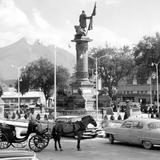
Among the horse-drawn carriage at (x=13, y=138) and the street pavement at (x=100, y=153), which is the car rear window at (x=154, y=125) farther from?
the horse-drawn carriage at (x=13, y=138)

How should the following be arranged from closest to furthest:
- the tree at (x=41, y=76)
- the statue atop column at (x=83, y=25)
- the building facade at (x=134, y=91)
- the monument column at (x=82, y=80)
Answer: the monument column at (x=82, y=80) < the statue atop column at (x=83, y=25) < the tree at (x=41, y=76) < the building facade at (x=134, y=91)

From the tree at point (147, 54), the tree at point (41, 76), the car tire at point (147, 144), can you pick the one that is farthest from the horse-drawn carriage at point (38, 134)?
the tree at point (41, 76)

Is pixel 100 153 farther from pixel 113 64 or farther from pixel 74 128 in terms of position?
pixel 113 64

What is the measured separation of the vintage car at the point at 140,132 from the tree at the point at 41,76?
62.5m

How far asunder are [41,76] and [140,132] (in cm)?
6455

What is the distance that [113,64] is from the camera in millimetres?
73750

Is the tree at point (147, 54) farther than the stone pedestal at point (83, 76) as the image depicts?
Yes

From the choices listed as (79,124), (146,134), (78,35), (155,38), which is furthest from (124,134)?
(155,38)

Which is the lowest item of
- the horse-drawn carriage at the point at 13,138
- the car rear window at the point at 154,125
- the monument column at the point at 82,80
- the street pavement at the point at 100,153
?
the street pavement at the point at 100,153

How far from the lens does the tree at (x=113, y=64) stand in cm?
7406

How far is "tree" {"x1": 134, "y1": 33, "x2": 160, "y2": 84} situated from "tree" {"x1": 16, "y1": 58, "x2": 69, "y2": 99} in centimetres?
1993

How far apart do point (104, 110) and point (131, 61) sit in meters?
33.9

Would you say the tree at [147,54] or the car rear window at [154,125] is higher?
the tree at [147,54]

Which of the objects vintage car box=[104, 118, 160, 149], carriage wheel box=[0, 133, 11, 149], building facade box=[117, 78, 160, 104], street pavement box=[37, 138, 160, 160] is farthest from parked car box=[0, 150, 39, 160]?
building facade box=[117, 78, 160, 104]
